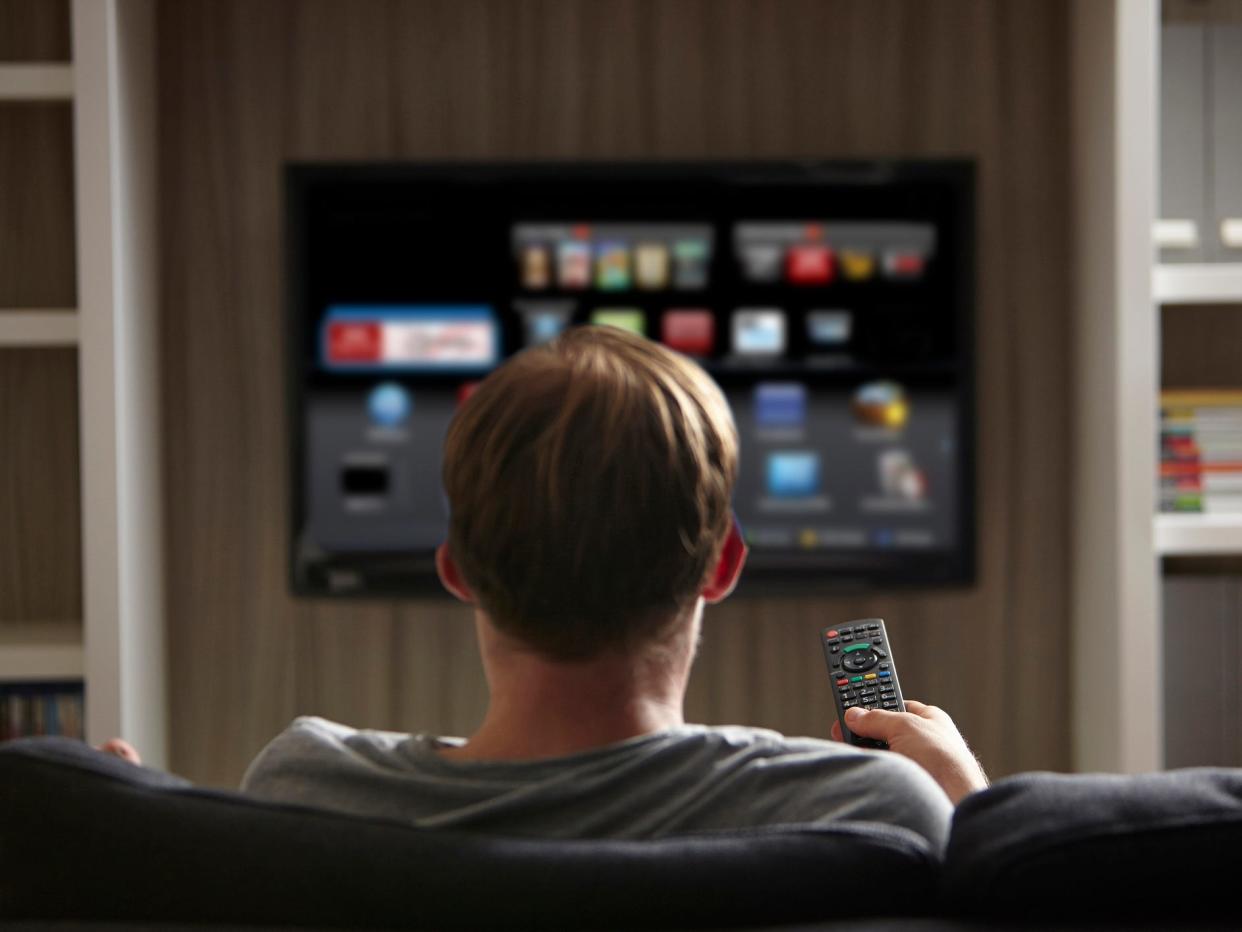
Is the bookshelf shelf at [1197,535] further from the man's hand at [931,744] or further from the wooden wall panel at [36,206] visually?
the wooden wall panel at [36,206]

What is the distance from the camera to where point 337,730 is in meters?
0.97

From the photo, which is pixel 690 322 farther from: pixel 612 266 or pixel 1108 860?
pixel 1108 860

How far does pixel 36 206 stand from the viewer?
112 inches

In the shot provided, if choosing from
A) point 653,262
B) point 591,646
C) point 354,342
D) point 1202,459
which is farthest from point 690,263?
point 591,646

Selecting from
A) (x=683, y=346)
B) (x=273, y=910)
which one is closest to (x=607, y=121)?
(x=683, y=346)

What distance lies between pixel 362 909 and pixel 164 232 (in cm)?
239

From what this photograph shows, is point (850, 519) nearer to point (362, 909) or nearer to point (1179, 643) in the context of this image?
point (1179, 643)

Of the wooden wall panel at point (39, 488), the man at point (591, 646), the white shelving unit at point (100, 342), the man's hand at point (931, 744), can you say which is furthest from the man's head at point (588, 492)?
the wooden wall panel at point (39, 488)

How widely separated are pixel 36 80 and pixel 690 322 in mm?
1362

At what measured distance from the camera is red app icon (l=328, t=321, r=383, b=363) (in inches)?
111

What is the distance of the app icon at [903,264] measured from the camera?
282 cm

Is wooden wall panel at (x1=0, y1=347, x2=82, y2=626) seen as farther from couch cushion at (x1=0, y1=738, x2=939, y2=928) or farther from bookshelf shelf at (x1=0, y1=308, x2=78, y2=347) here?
couch cushion at (x1=0, y1=738, x2=939, y2=928)

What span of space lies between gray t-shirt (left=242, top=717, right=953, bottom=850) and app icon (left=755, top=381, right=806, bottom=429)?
1.93 meters

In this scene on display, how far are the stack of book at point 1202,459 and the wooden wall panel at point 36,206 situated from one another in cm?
228
